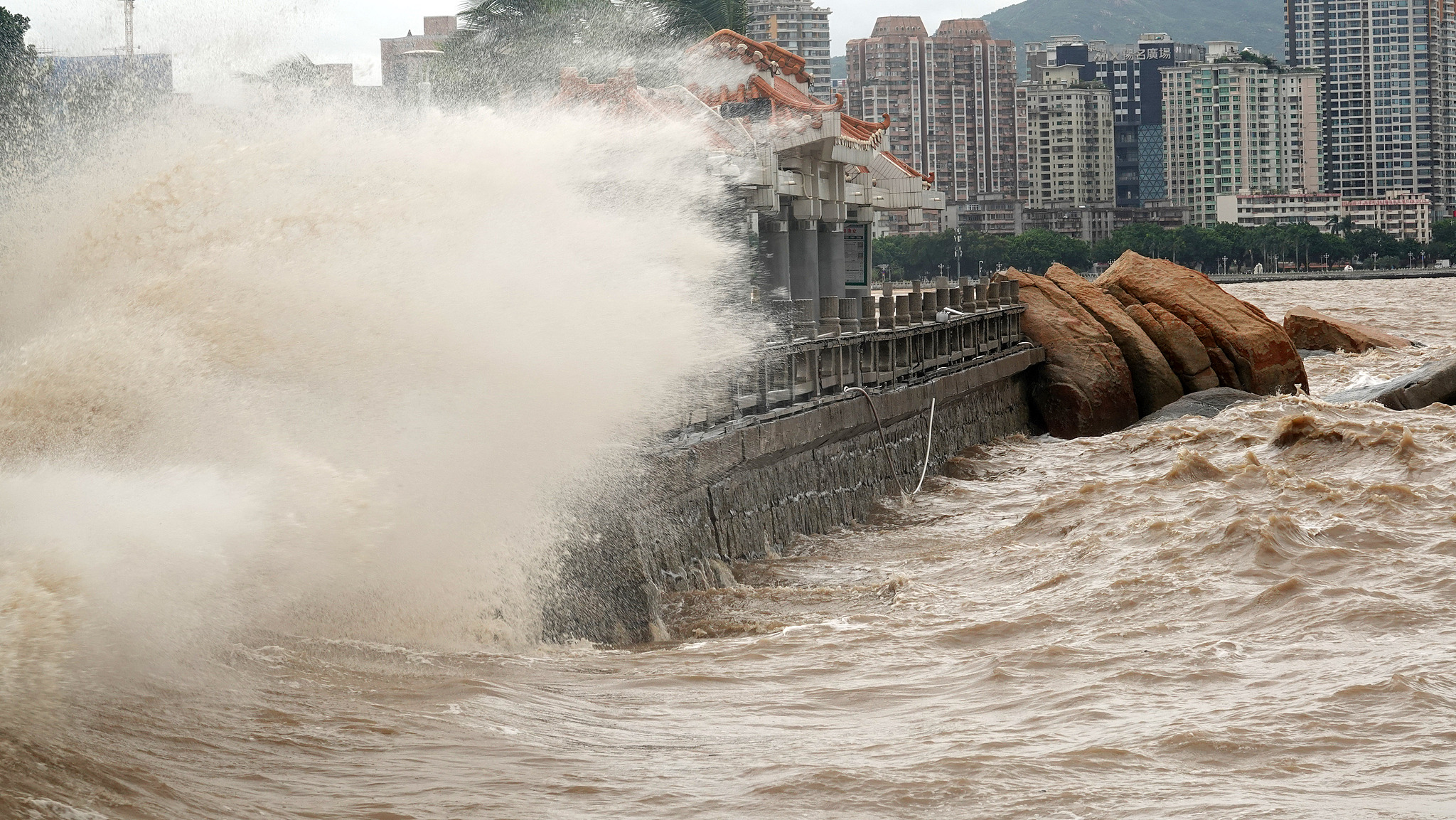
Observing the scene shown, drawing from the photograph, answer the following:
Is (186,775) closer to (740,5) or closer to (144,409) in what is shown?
(144,409)

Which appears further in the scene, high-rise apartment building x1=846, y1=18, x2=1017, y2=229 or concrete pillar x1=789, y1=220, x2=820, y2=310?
high-rise apartment building x1=846, y1=18, x2=1017, y2=229

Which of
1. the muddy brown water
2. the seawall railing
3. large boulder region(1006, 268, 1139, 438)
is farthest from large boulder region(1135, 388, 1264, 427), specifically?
the muddy brown water

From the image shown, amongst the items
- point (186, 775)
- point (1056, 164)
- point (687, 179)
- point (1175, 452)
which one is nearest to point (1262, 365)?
point (1175, 452)

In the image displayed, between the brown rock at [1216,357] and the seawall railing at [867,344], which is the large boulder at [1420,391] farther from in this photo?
the seawall railing at [867,344]

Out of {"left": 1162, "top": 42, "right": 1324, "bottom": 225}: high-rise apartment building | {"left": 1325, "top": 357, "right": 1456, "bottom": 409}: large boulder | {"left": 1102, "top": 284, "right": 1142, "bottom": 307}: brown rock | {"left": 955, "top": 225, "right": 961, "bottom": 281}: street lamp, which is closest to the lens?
{"left": 1325, "top": 357, "right": 1456, "bottom": 409}: large boulder

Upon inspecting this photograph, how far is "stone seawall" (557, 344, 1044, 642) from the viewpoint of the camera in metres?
9.01

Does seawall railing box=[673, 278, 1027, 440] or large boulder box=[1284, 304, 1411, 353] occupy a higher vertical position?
seawall railing box=[673, 278, 1027, 440]

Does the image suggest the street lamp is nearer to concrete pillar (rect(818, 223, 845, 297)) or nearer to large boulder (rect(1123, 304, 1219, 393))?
concrete pillar (rect(818, 223, 845, 297))

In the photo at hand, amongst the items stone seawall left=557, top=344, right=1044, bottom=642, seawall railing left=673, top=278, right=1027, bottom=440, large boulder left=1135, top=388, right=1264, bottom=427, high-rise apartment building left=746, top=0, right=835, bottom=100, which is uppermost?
high-rise apartment building left=746, top=0, right=835, bottom=100

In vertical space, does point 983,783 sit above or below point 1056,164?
below

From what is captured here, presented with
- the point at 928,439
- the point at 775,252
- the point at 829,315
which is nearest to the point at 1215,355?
the point at 775,252

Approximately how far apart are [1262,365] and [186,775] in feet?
71.0

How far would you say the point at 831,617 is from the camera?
941 cm

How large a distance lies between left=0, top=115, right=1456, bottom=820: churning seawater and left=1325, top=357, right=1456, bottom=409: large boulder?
28.1 feet
